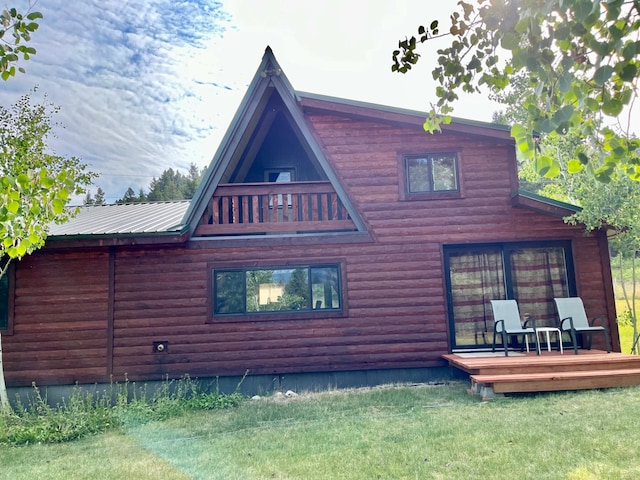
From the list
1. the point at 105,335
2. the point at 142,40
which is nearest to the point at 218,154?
the point at 105,335

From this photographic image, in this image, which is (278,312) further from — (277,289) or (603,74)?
(603,74)

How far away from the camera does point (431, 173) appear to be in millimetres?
8719

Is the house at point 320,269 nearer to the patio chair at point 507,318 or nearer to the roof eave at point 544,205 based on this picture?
the roof eave at point 544,205

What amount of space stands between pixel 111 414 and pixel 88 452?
5.08ft

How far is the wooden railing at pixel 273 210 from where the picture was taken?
8.27 meters

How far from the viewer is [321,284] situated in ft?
27.7

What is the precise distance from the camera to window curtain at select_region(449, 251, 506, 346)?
8.54m

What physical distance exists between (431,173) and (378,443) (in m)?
5.53

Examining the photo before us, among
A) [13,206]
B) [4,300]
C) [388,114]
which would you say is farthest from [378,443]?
[4,300]

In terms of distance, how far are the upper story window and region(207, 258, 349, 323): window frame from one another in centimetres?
207

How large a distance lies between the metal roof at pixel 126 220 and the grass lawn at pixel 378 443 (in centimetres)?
350

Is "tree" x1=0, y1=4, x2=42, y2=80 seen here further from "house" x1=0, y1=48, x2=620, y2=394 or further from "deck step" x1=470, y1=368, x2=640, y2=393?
"deck step" x1=470, y1=368, x2=640, y2=393

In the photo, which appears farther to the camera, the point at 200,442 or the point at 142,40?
the point at 142,40

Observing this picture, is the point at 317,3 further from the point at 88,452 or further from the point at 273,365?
the point at 273,365
